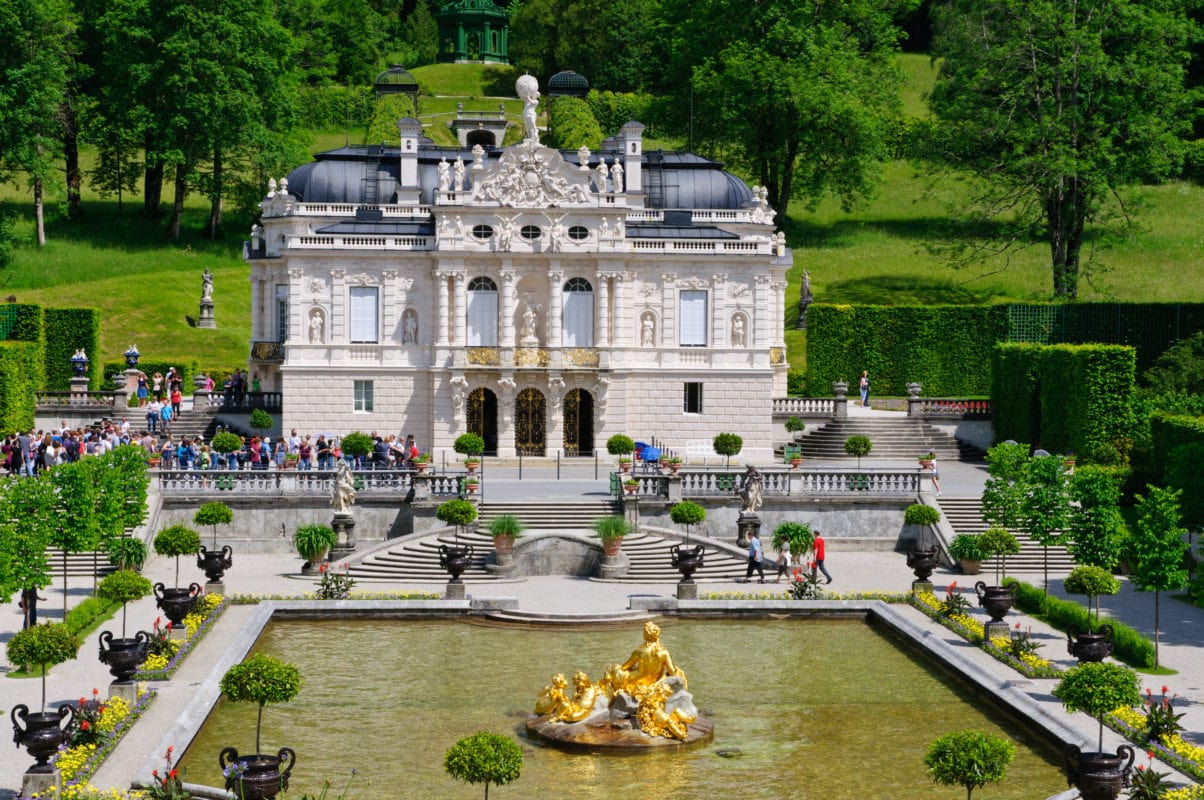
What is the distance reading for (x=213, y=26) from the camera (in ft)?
263

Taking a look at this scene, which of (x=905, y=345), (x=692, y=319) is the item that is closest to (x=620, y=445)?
(x=692, y=319)

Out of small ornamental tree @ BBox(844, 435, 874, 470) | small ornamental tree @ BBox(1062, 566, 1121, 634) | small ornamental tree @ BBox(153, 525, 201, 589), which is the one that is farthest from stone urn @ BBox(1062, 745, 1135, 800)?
small ornamental tree @ BBox(844, 435, 874, 470)

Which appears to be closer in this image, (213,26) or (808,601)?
(808,601)

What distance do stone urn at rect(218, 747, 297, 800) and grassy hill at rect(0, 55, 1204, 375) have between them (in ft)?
154

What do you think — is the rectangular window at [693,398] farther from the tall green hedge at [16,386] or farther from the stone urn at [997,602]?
the stone urn at [997,602]

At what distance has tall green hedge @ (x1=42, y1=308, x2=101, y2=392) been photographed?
214ft

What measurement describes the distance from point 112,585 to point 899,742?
15409 mm

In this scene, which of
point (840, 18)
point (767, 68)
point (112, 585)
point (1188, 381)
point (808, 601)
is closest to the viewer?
point (112, 585)

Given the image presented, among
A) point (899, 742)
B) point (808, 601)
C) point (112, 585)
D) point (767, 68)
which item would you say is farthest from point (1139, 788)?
point (767, 68)

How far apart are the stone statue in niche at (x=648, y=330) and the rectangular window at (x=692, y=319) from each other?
91 cm

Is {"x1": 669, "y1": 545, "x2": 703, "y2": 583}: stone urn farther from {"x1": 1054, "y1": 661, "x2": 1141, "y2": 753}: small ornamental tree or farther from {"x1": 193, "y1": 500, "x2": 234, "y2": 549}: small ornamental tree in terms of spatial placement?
{"x1": 1054, "y1": 661, "x2": 1141, "y2": 753}: small ornamental tree

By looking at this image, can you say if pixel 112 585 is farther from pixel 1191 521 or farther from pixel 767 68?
pixel 767 68

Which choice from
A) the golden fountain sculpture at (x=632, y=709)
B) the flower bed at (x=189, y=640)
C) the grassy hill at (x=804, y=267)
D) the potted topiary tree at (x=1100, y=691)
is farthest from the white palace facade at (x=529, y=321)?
the potted topiary tree at (x=1100, y=691)

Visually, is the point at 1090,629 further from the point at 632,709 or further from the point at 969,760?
the point at 969,760
